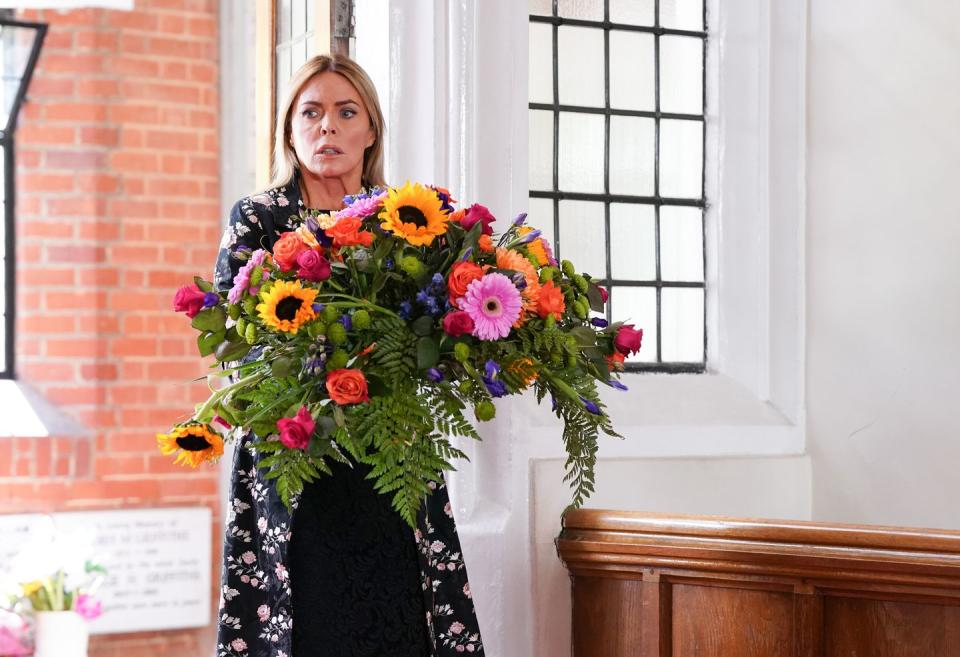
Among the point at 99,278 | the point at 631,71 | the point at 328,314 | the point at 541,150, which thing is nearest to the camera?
the point at 328,314

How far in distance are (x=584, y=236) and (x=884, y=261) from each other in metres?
0.83

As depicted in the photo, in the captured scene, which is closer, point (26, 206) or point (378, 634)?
point (378, 634)

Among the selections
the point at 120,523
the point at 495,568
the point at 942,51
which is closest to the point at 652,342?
the point at 495,568

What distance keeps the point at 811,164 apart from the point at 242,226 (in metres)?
1.74

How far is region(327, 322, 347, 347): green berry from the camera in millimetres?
1796

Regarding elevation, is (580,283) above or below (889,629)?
above

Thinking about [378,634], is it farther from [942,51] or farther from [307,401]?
[942,51]


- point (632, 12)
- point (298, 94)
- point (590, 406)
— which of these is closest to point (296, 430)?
point (590, 406)

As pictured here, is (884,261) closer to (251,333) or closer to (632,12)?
(632,12)

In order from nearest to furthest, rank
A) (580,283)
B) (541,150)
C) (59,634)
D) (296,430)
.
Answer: (296,430) → (580,283) → (541,150) → (59,634)

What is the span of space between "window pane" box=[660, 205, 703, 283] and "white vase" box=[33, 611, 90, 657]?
2.34m

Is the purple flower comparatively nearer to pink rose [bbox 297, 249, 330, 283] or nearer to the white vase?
pink rose [bbox 297, 249, 330, 283]

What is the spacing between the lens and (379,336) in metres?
1.85

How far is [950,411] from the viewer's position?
10.3ft
